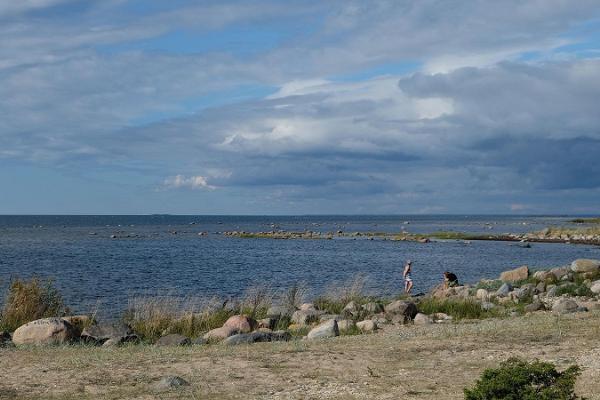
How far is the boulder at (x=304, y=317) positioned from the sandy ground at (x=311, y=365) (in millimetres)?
4624

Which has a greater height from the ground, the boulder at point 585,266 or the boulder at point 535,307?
the boulder at point 585,266

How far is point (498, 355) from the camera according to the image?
511 inches

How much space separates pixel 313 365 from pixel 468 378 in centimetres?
266

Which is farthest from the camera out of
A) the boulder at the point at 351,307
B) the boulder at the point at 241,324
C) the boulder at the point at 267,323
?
the boulder at the point at 351,307

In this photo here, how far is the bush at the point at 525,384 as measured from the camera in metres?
7.65

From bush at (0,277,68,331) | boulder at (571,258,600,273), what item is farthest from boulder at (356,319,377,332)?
boulder at (571,258,600,273)

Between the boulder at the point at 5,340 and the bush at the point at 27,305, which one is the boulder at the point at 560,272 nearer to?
the bush at the point at 27,305

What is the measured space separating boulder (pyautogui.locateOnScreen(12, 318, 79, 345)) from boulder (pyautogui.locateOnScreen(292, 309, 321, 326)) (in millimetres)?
6550

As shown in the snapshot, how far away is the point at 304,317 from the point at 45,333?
749 cm

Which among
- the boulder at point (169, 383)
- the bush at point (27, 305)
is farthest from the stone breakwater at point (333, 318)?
the boulder at point (169, 383)

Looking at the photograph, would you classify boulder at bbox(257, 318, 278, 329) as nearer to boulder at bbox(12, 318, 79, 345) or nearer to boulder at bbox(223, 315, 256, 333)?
boulder at bbox(223, 315, 256, 333)

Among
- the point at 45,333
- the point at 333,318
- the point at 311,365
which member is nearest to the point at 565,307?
A: the point at 333,318

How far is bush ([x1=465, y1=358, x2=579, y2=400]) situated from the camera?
7652mm

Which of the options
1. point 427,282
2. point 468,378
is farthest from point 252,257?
point 468,378
